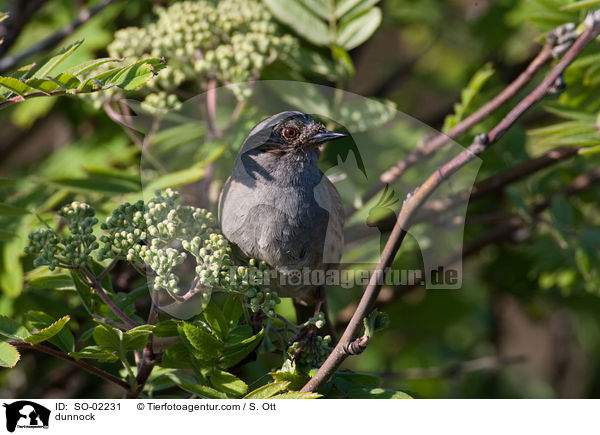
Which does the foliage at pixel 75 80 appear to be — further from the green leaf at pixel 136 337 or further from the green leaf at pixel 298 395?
the green leaf at pixel 298 395

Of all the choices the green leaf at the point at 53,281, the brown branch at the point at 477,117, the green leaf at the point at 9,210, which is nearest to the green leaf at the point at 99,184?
the green leaf at the point at 9,210

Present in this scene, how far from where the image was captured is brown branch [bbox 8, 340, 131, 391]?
1792mm

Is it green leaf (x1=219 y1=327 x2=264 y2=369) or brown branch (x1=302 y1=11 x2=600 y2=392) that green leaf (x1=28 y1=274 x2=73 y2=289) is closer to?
green leaf (x1=219 y1=327 x2=264 y2=369)

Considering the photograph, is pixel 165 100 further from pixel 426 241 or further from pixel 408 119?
pixel 408 119

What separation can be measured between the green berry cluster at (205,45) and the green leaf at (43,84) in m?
0.66

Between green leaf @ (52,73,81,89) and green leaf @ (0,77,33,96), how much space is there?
0.25ft

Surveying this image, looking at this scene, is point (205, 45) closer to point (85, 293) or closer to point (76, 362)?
point (85, 293)

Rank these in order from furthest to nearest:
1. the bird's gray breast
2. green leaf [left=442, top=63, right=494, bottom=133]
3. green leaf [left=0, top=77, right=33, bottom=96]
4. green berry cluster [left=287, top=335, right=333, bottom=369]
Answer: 1. green leaf [left=442, top=63, right=494, bottom=133]
2. the bird's gray breast
3. green berry cluster [left=287, top=335, right=333, bottom=369]
4. green leaf [left=0, top=77, right=33, bottom=96]

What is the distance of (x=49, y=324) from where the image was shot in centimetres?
192

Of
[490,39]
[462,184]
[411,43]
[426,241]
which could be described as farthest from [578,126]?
[411,43]

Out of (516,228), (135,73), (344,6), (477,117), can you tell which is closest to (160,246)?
(135,73)
